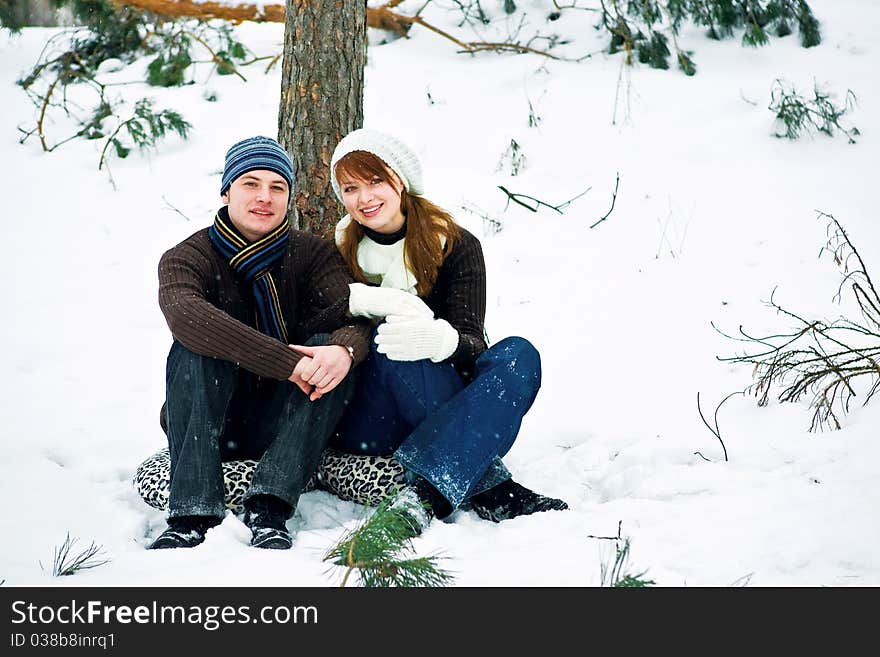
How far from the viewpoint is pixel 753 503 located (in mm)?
2385

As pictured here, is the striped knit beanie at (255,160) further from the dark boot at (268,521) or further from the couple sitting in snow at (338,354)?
the dark boot at (268,521)

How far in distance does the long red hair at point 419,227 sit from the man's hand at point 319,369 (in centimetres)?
45

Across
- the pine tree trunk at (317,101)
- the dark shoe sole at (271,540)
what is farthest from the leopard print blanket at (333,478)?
the pine tree trunk at (317,101)

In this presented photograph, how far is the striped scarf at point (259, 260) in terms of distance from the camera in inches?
105

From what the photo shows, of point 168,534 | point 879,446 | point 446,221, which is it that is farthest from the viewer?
point 446,221

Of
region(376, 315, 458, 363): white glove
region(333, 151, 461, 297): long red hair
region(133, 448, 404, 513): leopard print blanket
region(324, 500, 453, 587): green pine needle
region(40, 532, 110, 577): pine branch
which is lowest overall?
region(133, 448, 404, 513): leopard print blanket

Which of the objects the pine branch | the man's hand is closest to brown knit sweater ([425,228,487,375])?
the man's hand

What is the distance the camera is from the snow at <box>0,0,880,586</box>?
2.20m

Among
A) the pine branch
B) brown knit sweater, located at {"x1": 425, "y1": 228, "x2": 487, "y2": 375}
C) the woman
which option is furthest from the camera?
brown knit sweater, located at {"x1": 425, "y1": 228, "x2": 487, "y2": 375}

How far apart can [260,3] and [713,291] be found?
436 cm

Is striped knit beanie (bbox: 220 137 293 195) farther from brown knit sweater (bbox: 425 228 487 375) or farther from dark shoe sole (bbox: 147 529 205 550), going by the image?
dark shoe sole (bbox: 147 529 205 550)

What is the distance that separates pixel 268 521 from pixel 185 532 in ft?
0.72
